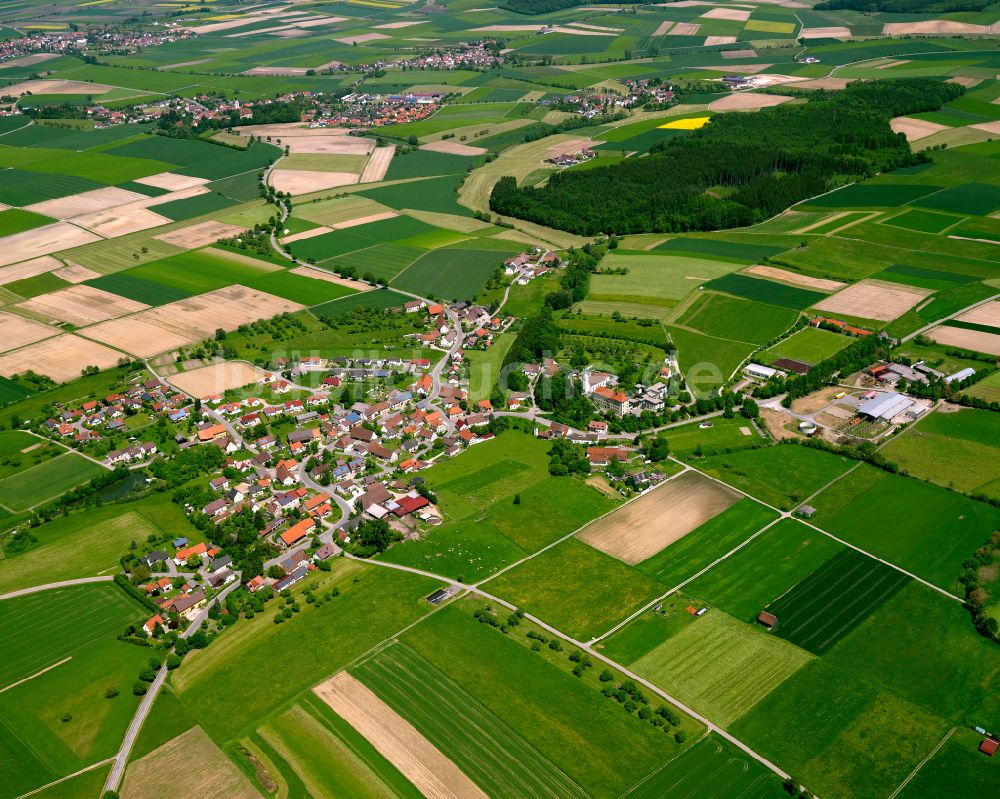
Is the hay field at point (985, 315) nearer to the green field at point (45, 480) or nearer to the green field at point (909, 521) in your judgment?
the green field at point (909, 521)

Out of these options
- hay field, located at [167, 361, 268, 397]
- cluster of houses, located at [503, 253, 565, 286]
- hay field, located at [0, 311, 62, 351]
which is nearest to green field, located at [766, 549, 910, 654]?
hay field, located at [167, 361, 268, 397]

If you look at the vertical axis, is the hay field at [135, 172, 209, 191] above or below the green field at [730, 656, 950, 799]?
above

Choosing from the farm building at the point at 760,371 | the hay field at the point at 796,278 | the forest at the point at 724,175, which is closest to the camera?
the farm building at the point at 760,371

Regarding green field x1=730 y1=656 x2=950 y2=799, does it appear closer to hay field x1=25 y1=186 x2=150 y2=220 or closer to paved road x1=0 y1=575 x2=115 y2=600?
paved road x1=0 y1=575 x2=115 y2=600

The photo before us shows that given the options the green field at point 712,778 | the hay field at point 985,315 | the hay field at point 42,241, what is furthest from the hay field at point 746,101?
the green field at point 712,778

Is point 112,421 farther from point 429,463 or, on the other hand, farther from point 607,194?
point 607,194

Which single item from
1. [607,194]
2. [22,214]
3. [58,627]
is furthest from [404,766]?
[22,214]

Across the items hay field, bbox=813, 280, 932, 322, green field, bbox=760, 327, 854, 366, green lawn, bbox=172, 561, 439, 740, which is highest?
hay field, bbox=813, 280, 932, 322

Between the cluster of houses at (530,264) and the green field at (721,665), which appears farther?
the cluster of houses at (530,264)
